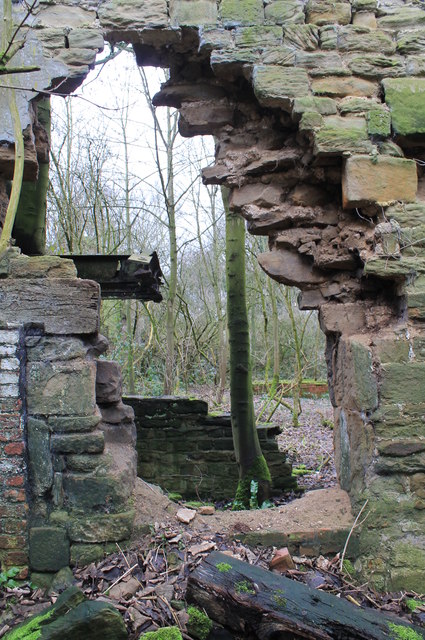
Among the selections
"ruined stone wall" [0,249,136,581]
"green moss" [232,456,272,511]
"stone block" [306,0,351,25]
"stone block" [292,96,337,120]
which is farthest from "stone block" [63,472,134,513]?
"green moss" [232,456,272,511]

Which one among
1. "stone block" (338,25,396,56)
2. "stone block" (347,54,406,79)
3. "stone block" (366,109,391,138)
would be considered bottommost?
"stone block" (366,109,391,138)

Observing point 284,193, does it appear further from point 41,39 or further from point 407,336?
point 41,39

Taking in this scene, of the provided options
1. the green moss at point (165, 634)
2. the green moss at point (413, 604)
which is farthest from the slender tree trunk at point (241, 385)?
→ the green moss at point (165, 634)

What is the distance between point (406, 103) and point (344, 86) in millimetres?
410

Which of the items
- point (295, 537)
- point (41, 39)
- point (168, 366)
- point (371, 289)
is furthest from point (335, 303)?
point (168, 366)

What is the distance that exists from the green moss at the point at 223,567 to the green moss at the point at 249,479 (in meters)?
3.84

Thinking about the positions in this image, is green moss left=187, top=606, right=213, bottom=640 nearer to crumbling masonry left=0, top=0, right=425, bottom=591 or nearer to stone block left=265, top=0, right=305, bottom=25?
crumbling masonry left=0, top=0, right=425, bottom=591

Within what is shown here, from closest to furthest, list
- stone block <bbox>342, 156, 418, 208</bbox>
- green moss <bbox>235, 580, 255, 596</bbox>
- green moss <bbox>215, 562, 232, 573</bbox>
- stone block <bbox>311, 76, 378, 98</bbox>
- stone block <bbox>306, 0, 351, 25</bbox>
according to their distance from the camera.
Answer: green moss <bbox>235, 580, 255, 596</bbox> → green moss <bbox>215, 562, 232, 573</bbox> → stone block <bbox>342, 156, 418, 208</bbox> → stone block <bbox>311, 76, 378, 98</bbox> → stone block <bbox>306, 0, 351, 25</bbox>

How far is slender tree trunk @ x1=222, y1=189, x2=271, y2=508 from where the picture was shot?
244 inches

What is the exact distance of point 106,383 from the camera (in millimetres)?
3271

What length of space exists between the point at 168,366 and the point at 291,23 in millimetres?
6754

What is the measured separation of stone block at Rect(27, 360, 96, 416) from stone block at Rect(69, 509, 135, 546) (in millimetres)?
Answer: 594

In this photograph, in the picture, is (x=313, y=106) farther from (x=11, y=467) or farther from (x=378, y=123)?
(x=11, y=467)

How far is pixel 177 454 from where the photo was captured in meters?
6.98
